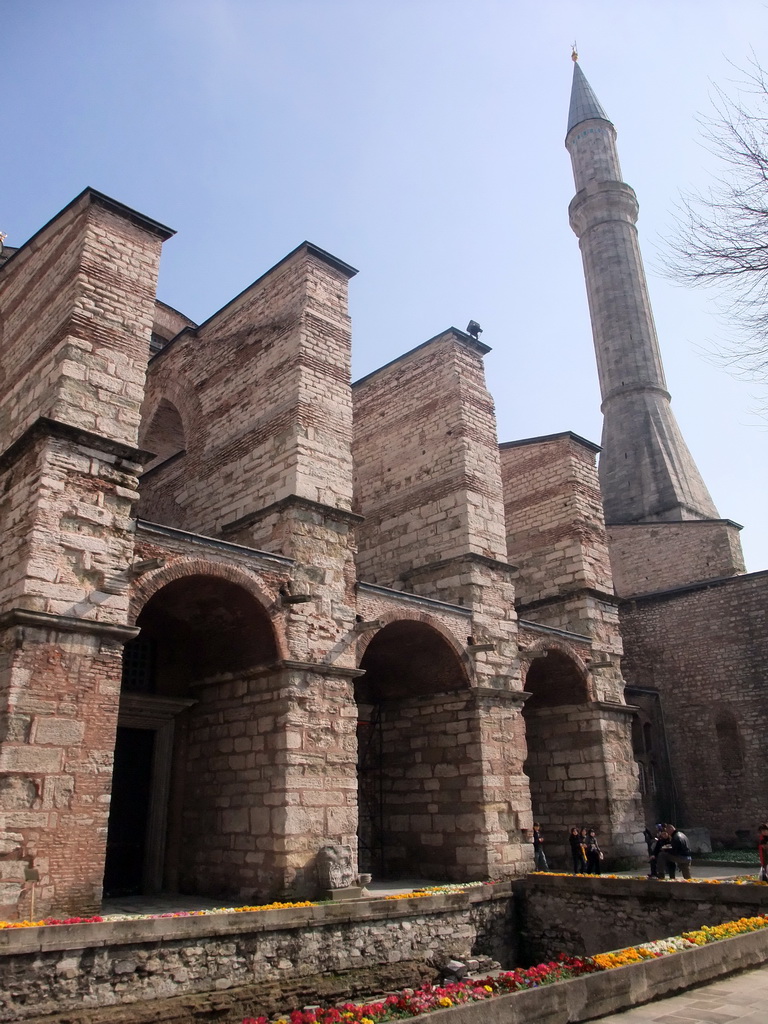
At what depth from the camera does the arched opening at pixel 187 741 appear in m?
9.89

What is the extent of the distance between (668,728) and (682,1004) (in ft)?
51.7

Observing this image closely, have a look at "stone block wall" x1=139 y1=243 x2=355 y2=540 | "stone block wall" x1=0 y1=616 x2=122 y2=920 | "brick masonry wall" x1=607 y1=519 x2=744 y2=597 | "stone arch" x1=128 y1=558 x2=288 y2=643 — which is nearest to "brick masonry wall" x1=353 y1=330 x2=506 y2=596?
"stone block wall" x1=139 y1=243 x2=355 y2=540

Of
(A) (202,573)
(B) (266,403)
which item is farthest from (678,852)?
(B) (266,403)

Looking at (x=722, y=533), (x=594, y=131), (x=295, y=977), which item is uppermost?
(x=594, y=131)

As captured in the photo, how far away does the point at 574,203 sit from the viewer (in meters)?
34.8

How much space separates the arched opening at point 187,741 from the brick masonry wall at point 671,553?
15.3 metres

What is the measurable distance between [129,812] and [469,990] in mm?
6753

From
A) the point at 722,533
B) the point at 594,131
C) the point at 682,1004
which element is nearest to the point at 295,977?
the point at 682,1004

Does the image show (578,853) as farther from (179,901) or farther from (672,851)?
(179,901)

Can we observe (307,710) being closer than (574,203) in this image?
Yes

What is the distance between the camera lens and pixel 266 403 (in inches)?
469

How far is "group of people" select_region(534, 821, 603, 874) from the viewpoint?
40.6ft

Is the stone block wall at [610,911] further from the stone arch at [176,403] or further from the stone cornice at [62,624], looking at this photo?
the stone arch at [176,403]

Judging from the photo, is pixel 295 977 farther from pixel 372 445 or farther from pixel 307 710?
pixel 372 445
